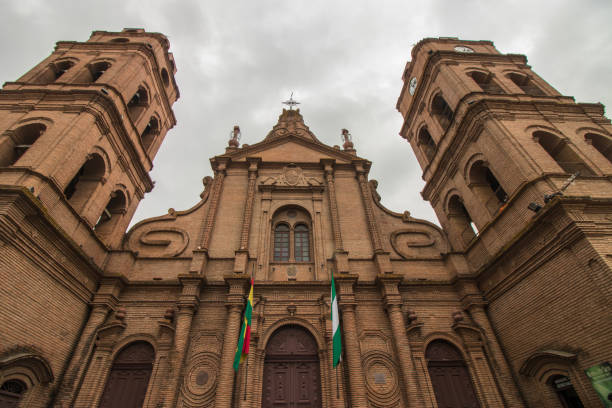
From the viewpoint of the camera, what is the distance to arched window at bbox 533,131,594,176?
40.0 ft

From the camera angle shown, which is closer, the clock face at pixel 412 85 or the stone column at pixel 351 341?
the stone column at pixel 351 341

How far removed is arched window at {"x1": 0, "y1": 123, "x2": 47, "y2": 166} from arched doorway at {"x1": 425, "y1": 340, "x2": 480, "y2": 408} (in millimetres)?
16243

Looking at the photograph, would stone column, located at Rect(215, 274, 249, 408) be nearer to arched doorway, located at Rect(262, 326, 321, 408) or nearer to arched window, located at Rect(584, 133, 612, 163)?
arched doorway, located at Rect(262, 326, 321, 408)

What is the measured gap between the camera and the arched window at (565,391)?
29.3ft

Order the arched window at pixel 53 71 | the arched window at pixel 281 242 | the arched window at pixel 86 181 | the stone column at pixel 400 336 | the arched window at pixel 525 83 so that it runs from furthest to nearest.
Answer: the arched window at pixel 525 83
the arched window at pixel 53 71
the arched window at pixel 281 242
the arched window at pixel 86 181
the stone column at pixel 400 336

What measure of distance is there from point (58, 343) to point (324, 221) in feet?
32.9

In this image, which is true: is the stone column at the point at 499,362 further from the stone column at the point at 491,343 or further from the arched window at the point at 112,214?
the arched window at the point at 112,214

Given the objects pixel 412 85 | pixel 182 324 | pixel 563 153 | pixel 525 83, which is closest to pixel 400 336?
pixel 182 324

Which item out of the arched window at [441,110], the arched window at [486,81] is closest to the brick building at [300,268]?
the arched window at [486,81]

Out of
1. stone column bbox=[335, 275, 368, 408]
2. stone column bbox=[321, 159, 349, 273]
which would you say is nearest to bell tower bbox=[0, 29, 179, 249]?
stone column bbox=[321, 159, 349, 273]

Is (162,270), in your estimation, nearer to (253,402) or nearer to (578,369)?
(253,402)

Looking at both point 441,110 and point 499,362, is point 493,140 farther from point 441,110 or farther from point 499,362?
point 499,362

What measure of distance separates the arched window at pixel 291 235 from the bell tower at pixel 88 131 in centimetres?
704

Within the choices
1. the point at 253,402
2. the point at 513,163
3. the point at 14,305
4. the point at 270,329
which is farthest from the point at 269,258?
the point at 513,163
